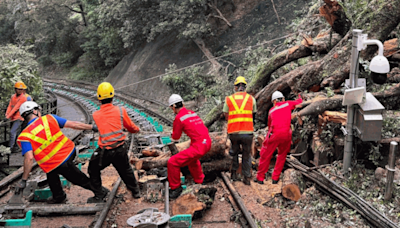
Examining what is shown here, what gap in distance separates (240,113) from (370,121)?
2.19 meters

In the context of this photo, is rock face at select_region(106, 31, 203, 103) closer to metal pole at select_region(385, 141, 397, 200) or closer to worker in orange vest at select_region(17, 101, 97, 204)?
worker in orange vest at select_region(17, 101, 97, 204)

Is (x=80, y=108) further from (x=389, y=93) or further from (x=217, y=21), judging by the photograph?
(x=389, y=93)

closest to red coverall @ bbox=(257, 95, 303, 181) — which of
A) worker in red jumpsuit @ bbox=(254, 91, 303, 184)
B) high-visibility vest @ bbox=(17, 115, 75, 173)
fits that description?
worker in red jumpsuit @ bbox=(254, 91, 303, 184)

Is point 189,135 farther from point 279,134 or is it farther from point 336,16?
point 336,16

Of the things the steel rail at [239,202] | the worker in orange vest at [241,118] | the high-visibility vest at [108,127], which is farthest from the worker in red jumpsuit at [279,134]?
the high-visibility vest at [108,127]

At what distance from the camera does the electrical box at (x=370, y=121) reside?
5.22 m

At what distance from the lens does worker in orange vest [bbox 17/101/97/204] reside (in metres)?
5.10

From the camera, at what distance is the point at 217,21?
22.4m

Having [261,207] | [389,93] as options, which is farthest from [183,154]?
[389,93]

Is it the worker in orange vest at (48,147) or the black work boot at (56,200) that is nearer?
the worker in orange vest at (48,147)

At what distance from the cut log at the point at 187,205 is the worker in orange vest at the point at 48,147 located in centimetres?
155

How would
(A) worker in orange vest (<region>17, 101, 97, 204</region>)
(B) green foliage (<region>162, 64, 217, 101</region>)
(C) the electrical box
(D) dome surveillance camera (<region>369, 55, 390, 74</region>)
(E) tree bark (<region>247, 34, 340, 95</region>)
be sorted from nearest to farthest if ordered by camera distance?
1. (D) dome surveillance camera (<region>369, 55, 390, 74</region>)
2. (A) worker in orange vest (<region>17, 101, 97, 204</region>)
3. (C) the electrical box
4. (E) tree bark (<region>247, 34, 340, 95</region>)
5. (B) green foliage (<region>162, 64, 217, 101</region>)

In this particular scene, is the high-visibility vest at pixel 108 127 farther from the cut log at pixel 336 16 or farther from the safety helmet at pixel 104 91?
the cut log at pixel 336 16

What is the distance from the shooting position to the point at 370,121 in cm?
521
